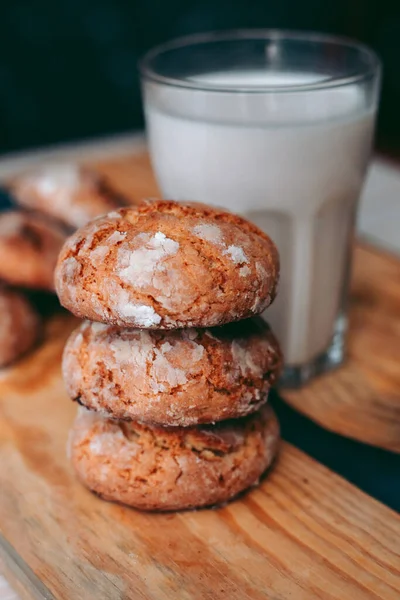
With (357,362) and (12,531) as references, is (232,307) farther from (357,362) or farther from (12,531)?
(357,362)

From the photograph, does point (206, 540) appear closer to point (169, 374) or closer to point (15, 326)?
point (169, 374)

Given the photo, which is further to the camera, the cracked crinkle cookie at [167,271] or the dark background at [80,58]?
the dark background at [80,58]

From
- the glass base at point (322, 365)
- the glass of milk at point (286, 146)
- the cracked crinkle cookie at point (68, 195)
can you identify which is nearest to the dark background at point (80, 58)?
the cracked crinkle cookie at point (68, 195)

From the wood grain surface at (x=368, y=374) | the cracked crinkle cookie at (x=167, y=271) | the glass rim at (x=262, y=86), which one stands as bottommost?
the wood grain surface at (x=368, y=374)

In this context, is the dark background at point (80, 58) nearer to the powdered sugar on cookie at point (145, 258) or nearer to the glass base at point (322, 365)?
the glass base at point (322, 365)

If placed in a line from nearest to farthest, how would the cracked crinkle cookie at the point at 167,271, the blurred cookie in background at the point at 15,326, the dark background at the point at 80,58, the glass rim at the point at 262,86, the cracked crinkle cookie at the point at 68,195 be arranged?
the cracked crinkle cookie at the point at 167,271 → the glass rim at the point at 262,86 → the blurred cookie in background at the point at 15,326 → the cracked crinkle cookie at the point at 68,195 → the dark background at the point at 80,58

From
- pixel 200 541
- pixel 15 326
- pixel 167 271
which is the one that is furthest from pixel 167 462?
pixel 15 326
